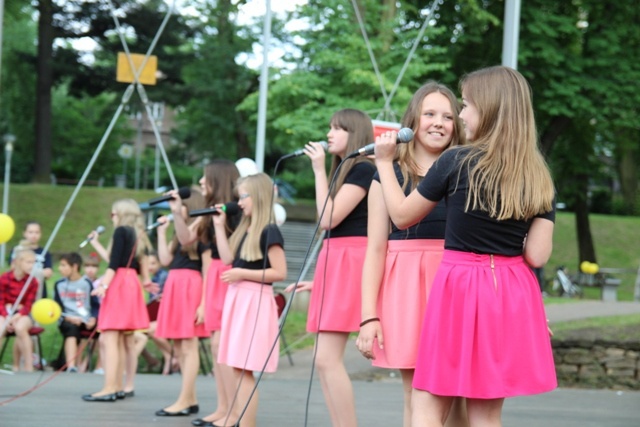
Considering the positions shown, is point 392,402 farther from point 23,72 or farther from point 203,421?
point 23,72

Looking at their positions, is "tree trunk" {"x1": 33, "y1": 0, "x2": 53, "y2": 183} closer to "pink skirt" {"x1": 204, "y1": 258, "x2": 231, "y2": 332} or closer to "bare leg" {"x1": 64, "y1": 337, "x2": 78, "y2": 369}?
"bare leg" {"x1": 64, "y1": 337, "x2": 78, "y2": 369}

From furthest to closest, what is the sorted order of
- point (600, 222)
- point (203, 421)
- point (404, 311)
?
1. point (600, 222)
2. point (203, 421)
3. point (404, 311)

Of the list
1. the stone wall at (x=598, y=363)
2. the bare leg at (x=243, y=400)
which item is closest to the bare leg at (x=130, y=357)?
the bare leg at (x=243, y=400)

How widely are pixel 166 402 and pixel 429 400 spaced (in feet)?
16.9

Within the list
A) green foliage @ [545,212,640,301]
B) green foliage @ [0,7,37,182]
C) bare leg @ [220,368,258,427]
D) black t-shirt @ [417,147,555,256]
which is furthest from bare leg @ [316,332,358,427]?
green foliage @ [0,7,37,182]

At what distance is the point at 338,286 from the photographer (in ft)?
18.3

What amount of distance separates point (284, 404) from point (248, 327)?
2.44 metres

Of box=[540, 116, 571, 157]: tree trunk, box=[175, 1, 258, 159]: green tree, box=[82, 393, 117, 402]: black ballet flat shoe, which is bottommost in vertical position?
box=[82, 393, 117, 402]: black ballet flat shoe

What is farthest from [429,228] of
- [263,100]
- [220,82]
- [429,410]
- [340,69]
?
[220,82]

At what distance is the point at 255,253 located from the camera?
657 centimetres

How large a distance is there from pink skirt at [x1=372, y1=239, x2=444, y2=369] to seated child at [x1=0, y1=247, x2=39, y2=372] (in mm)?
7950

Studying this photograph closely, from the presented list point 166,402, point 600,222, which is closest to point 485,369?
point 166,402

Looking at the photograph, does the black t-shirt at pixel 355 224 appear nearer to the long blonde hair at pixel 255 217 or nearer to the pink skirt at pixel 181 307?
the long blonde hair at pixel 255 217

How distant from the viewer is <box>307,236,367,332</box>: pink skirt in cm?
550
